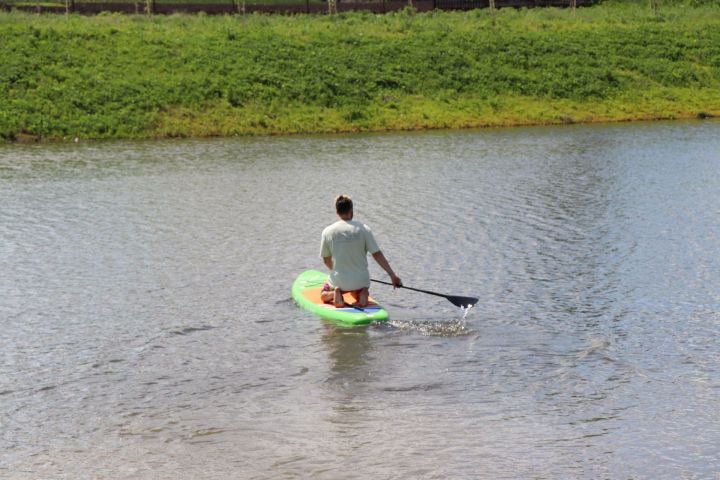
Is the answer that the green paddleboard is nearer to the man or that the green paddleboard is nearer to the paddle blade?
the man

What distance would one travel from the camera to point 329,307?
12711 mm

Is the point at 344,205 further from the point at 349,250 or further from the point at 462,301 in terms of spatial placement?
the point at 462,301

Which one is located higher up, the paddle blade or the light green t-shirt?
the light green t-shirt

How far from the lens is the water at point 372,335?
8648 mm

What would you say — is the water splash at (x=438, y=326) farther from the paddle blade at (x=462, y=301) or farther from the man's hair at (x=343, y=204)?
the man's hair at (x=343, y=204)

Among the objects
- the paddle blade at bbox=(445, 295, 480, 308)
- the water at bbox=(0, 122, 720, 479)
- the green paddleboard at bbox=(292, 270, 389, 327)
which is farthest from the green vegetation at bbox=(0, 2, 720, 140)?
Answer: the paddle blade at bbox=(445, 295, 480, 308)

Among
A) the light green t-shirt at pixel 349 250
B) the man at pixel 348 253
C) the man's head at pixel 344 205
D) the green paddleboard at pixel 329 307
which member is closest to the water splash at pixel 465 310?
the man at pixel 348 253

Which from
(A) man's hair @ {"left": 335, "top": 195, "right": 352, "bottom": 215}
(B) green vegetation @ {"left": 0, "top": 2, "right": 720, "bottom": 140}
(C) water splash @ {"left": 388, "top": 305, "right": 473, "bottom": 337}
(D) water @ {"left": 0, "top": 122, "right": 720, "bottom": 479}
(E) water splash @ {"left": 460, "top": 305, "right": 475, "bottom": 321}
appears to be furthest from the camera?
(B) green vegetation @ {"left": 0, "top": 2, "right": 720, "bottom": 140}

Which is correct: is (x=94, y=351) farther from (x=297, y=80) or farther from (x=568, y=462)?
(x=297, y=80)

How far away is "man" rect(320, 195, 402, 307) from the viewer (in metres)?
12.5

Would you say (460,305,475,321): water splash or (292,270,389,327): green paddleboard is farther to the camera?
(460,305,475,321): water splash

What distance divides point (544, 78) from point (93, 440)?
3389cm

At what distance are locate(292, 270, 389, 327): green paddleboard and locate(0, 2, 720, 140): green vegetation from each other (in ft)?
69.7

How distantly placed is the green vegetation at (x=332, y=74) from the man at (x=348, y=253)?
22.4 metres
